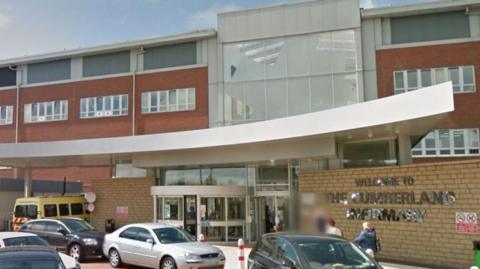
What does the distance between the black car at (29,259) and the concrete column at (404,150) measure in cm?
1316

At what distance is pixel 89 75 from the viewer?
39.6m

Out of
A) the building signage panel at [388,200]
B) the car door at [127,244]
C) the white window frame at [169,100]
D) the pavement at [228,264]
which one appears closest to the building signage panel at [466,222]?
the building signage panel at [388,200]

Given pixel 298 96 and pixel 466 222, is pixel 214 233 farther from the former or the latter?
pixel 466 222

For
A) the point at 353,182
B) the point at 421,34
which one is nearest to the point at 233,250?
the point at 353,182

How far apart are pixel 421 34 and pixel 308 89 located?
24.2ft

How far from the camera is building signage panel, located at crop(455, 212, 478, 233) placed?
1433 centimetres

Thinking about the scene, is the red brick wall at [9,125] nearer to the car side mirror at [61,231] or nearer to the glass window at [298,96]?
the glass window at [298,96]

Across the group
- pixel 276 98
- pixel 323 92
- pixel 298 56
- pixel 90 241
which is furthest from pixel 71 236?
pixel 298 56

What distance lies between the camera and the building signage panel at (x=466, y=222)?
14.3 metres

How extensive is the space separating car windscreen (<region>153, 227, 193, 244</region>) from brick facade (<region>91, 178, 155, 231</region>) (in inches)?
400

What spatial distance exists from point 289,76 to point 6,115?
2389 centimetres

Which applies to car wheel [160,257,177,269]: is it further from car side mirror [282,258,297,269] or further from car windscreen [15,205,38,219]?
car windscreen [15,205,38,219]

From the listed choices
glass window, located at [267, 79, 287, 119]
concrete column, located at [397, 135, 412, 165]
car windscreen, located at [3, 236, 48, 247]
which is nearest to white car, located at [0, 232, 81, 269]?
car windscreen, located at [3, 236, 48, 247]

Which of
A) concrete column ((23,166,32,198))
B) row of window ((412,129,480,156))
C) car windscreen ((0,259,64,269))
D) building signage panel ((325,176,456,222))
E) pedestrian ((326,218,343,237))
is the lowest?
pedestrian ((326,218,343,237))
